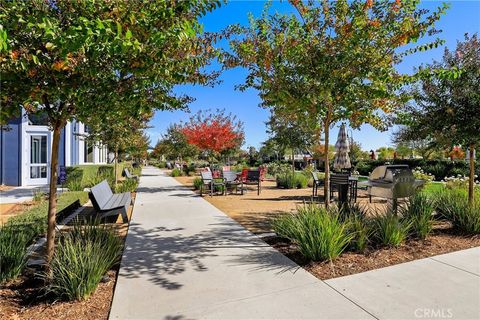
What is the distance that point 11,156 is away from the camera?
14.6 meters

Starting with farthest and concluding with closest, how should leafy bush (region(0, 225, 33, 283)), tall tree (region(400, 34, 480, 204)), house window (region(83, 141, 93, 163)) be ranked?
house window (region(83, 141, 93, 163))
tall tree (region(400, 34, 480, 204))
leafy bush (region(0, 225, 33, 283))

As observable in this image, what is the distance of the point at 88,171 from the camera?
16.4 m

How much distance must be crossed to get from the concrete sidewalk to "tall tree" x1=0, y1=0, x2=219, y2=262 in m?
1.34

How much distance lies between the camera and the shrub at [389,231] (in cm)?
489

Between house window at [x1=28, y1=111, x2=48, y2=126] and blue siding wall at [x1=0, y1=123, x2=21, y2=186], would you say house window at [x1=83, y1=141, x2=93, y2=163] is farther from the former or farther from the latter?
house window at [x1=28, y1=111, x2=48, y2=126]

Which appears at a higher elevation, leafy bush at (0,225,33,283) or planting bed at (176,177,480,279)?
leafy bush at (0,225,33,283)

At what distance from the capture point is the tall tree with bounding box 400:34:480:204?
20.6 ft

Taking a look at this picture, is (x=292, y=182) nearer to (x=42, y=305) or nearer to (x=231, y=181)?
(x=231, y=181)

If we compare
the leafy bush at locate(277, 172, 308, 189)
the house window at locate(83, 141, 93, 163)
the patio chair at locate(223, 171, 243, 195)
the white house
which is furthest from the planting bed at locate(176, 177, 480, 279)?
the house window at locate(83, 141, 93, 163)

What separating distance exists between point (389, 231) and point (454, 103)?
358cm

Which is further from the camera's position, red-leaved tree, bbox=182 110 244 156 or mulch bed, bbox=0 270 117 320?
red-leaved tree, bbox=182 110 244 156

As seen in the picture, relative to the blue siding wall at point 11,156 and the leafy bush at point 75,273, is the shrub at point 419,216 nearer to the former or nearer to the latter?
the leafy bush at point 75,273

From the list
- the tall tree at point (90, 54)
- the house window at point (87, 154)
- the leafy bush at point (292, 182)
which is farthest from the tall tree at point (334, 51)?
the house window at point (87, 154)

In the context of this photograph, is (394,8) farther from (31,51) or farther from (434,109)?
(31,51)
